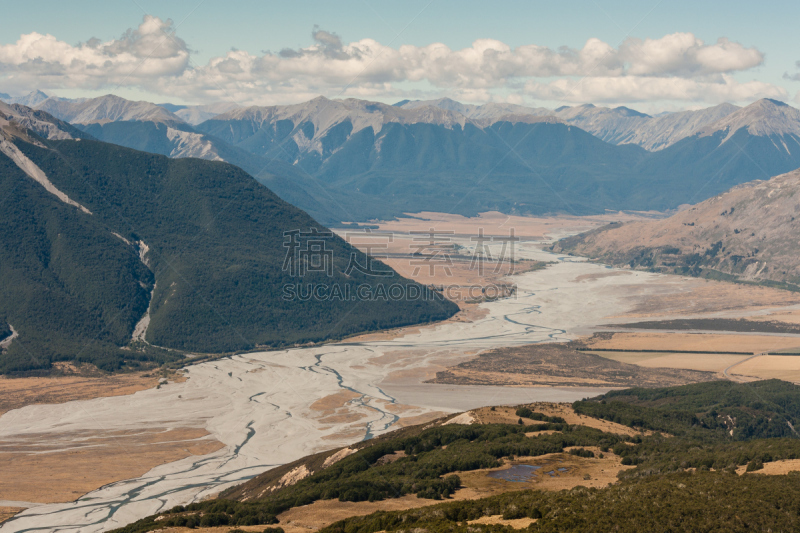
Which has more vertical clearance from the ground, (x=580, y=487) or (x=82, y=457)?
(x=580, y=487)

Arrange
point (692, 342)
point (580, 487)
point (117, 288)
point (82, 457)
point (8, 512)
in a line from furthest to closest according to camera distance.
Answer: point (692, 342)
point (117, 288)
point (82, 457)
point (8, 512)
point (580, 487)

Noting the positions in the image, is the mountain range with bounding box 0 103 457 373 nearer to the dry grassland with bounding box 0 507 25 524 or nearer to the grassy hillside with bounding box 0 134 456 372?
the grassy hillside with bounding box 0 134 456 372

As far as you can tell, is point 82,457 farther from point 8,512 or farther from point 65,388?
point 65,388

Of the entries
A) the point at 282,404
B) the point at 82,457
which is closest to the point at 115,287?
the point at 282,404

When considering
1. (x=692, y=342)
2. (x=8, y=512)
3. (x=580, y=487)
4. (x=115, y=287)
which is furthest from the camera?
(x=692, y=342)

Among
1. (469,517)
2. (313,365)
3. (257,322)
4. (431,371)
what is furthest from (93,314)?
(469,517)

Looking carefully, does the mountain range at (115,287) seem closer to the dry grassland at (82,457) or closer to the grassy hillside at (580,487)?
the dry grassland at (82,457)

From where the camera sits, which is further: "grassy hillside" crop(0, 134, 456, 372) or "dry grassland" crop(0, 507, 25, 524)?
"grassy hillside" crop(0, 134, 456, 372)

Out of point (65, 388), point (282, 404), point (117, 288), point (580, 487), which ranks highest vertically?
point (117, 288)

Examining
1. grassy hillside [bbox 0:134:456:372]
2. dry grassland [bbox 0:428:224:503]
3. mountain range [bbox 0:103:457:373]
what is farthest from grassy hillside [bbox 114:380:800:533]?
grassy hillside [bbox 0:134:456:372]
